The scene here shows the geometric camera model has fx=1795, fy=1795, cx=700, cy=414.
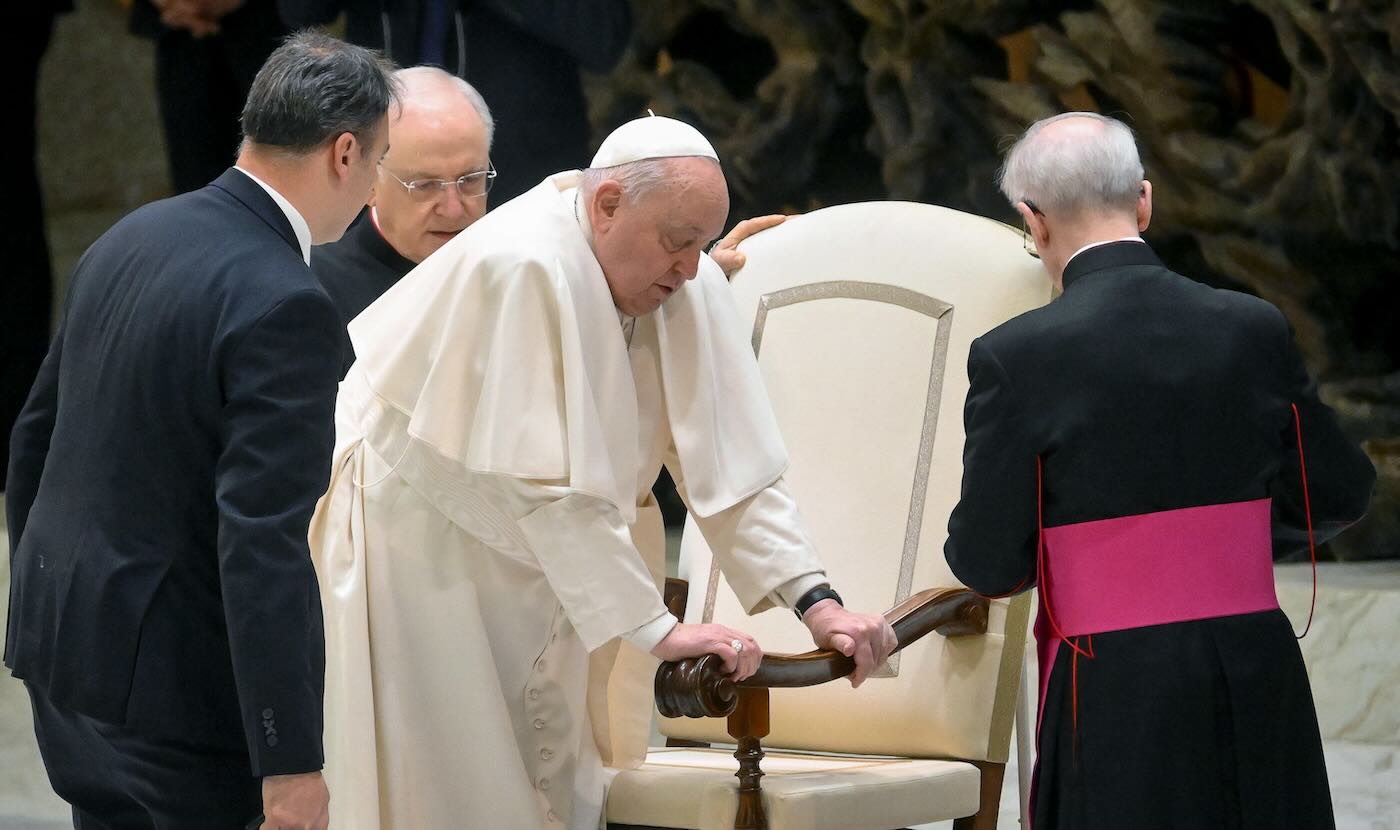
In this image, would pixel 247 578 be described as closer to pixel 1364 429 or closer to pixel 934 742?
pixel 934 742

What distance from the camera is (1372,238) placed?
561 centimetres

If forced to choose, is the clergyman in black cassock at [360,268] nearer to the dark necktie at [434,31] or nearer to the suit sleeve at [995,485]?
the suit sleeve at [995,485]

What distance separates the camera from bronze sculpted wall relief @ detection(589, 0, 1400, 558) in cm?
562

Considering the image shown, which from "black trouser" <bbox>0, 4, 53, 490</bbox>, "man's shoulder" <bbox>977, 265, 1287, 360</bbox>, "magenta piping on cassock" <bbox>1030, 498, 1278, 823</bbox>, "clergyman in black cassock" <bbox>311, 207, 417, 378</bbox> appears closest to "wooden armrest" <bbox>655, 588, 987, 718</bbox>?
"magenta piping on cassock" <bbox>1030, 498, 1278, 823</bbox>

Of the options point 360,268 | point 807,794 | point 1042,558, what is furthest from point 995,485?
point 360,268

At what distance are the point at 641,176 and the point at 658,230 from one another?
0.09 m

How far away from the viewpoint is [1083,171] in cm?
254

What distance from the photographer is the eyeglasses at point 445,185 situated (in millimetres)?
3639

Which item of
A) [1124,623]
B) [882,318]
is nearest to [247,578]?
[1124,623]

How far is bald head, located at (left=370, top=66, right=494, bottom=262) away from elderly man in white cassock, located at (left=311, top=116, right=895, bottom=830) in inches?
27.5

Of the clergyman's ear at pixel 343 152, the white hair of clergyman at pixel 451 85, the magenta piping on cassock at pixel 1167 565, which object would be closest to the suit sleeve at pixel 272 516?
the clergyman's ear at pixel 343 152

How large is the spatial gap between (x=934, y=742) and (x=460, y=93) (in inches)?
62.9

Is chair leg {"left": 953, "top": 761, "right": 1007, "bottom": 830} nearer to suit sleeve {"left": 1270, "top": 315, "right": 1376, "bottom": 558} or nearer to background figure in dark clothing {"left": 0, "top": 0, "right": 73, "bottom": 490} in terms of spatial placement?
suit sleeve {"left": 1270, "top": 315, "right": 1376, "bottom": 558}

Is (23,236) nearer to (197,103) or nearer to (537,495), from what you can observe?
(197,103)
